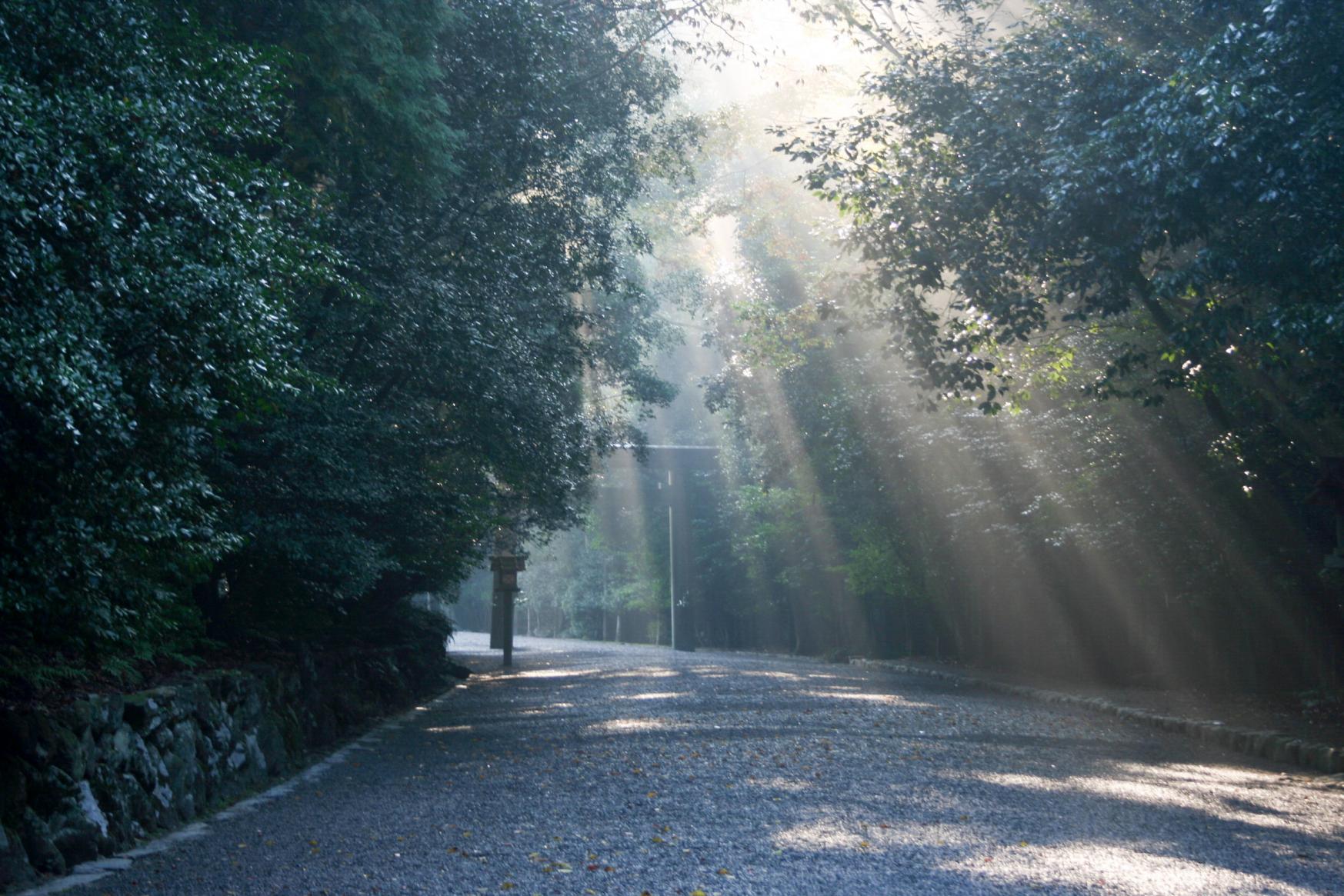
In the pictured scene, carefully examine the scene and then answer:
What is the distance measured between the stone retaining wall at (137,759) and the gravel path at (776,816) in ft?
1.09

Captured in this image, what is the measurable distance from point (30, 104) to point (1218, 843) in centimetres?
650

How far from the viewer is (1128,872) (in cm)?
580

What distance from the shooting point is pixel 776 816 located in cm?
740

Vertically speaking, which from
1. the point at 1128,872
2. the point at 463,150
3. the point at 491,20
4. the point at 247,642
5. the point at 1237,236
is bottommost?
the point at 1128,872

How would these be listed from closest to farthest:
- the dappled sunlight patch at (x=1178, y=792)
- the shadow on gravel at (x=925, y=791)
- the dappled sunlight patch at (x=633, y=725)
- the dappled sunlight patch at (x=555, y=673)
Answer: the shadow on gravel at (x=925, y=791)
the dappled sunlight patch at (x=1178, y=792)
the dappled sunlight patch at (x=633, y=725)
the dappled sunlight patch at (x=555, y=673)

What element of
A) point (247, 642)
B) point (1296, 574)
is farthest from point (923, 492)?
point (247, 642)

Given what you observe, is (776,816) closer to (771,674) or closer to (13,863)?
(13,863)

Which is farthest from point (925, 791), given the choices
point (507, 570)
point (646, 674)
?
point (507, 570)

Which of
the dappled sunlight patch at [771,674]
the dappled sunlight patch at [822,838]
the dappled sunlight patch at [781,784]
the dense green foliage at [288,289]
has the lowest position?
the dappled sunlight patch at [822,838]

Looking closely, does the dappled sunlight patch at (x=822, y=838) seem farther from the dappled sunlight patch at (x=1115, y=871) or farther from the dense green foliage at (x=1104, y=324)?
the dense green foliage at (x=1104, y=324)

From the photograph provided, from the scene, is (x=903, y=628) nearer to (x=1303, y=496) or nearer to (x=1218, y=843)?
(x=1303, y=496)

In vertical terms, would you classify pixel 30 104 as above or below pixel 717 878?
above

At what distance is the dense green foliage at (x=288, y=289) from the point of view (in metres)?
5.11

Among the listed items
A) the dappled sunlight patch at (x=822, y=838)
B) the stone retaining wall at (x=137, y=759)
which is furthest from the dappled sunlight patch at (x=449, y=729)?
the dappled sunlight patch at (x=822, y=838)
